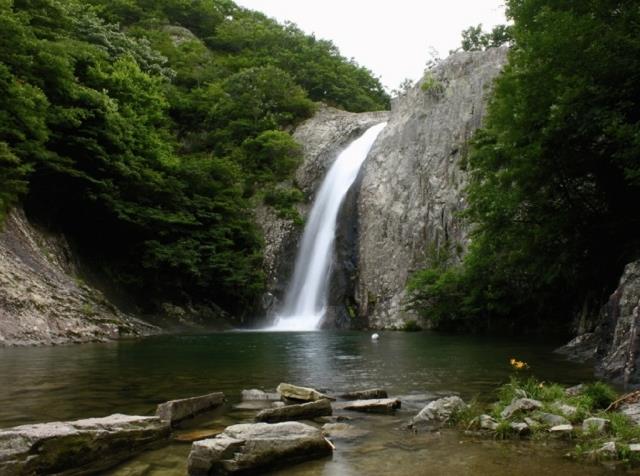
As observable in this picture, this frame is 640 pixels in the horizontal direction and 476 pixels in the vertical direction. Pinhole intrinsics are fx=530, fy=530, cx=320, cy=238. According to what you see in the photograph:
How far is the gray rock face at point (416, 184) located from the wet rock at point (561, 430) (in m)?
22.2

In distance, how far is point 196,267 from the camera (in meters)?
25.5

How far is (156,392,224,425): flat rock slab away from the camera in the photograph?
202 inches

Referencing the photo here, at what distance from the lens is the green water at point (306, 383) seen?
406 cm

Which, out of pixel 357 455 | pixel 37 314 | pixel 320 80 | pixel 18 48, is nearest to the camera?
pixel 357 455

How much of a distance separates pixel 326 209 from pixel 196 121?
1430 centimetres

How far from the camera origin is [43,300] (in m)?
15.6

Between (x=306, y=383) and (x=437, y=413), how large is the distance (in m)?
3.11

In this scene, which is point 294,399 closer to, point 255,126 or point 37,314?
point 37,314

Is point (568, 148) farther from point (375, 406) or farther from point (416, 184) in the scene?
point (416, 184)

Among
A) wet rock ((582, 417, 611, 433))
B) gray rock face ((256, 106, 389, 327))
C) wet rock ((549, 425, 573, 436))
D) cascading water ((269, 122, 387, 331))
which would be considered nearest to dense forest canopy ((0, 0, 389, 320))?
gray rock face ((256, 106, 389, 327))

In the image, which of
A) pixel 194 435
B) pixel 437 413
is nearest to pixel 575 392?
pixel 437 413

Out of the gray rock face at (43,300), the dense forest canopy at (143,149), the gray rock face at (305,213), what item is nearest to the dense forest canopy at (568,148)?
the gray rock face at (305,213)

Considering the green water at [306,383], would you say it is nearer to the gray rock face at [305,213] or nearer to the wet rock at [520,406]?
the wet rock at [520,406]

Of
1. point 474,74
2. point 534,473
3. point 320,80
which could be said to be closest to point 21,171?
point 534,473
